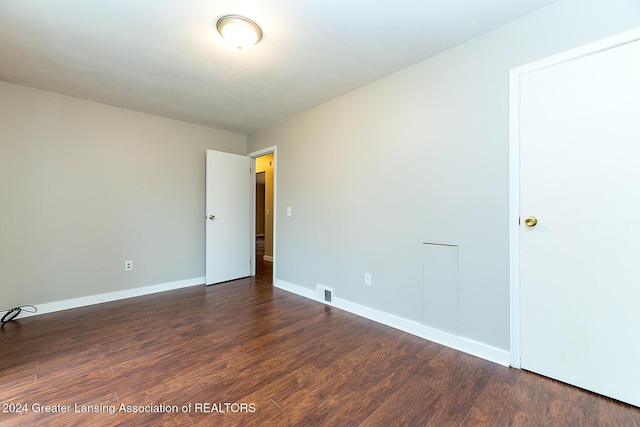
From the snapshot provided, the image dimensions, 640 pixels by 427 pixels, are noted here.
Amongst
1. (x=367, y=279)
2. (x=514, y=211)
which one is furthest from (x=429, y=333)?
(x=514, y=211)

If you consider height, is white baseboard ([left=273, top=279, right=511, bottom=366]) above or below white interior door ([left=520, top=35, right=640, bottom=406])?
below

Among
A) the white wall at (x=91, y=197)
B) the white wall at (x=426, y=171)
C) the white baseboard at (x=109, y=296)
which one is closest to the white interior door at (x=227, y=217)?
the white wall at (x=91, y=197)

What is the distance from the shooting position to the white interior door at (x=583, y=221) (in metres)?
1.43

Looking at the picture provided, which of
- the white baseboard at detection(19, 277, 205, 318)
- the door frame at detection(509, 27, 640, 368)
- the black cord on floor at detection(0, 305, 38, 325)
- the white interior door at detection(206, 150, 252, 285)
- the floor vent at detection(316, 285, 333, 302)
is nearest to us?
the door frame at detection(509, 27, 640, 368)

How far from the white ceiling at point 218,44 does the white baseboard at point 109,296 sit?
7.42 ft

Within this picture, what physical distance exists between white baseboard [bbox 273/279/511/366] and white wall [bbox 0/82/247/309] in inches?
89.0

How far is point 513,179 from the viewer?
1783mm

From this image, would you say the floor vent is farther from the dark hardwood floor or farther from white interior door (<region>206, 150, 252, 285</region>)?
white interior door (<region>206, 150, 252, 285</region>)

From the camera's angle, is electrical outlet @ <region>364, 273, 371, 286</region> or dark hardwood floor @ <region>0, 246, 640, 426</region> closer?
dark hardwood floor @ <region>0, 246, 640, 426</region>

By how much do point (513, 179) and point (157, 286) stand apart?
4063 millimetres

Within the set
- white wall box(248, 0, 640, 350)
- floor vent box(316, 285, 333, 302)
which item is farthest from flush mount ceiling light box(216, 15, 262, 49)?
floor vent box(316, 285, 333, 302)

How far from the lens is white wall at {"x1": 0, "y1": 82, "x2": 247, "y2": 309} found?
262 cm

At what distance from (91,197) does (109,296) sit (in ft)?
3.90

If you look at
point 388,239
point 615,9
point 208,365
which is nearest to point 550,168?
point 615,9
